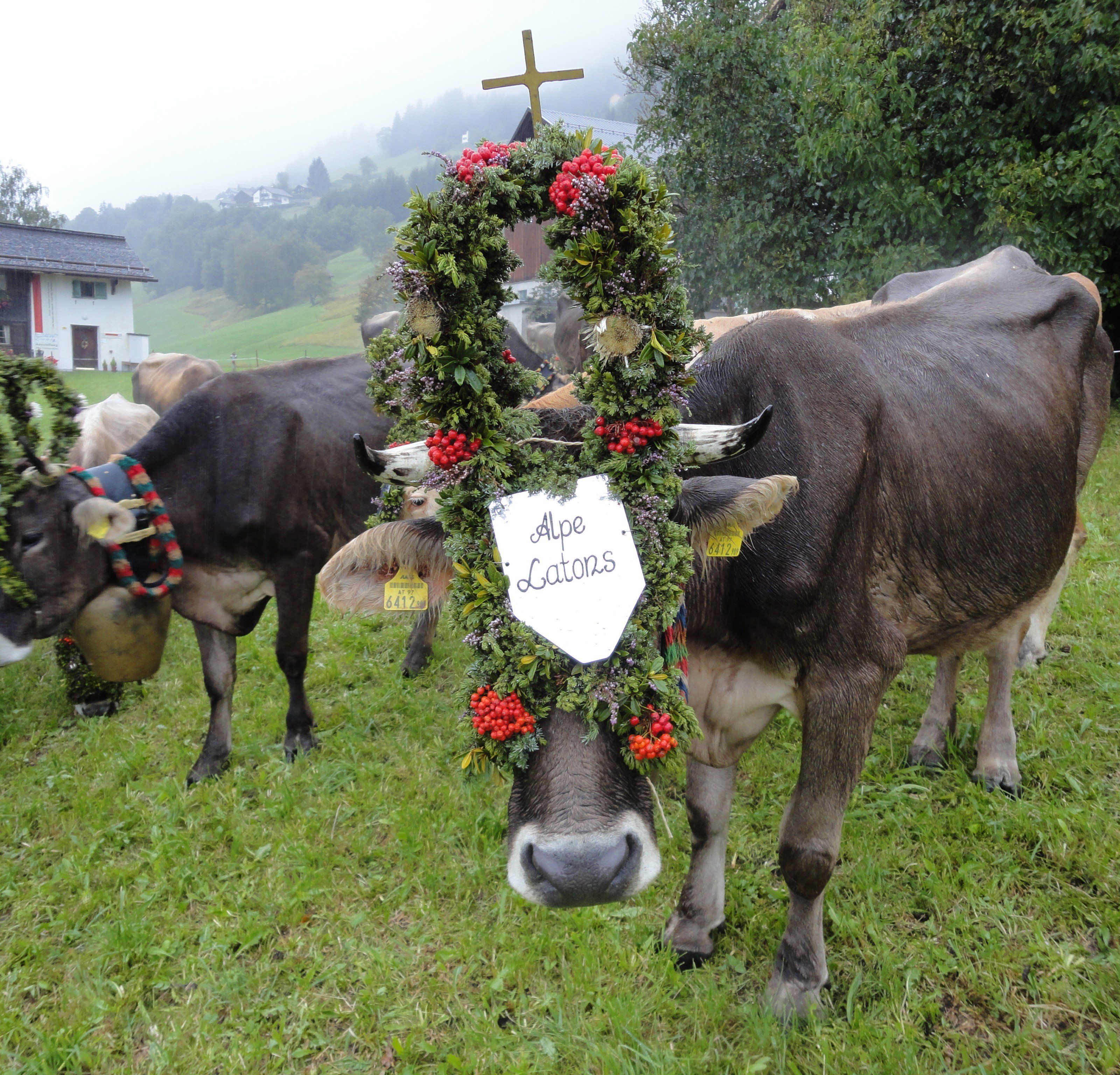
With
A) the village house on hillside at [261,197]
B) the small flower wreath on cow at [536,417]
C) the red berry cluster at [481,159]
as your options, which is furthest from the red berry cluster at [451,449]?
the village house on hillside at [261,197]

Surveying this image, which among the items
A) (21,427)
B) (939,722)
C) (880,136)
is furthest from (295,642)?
(880,136)

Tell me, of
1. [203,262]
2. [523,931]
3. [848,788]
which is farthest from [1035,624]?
[203,262]

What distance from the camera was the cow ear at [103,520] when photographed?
4.20m

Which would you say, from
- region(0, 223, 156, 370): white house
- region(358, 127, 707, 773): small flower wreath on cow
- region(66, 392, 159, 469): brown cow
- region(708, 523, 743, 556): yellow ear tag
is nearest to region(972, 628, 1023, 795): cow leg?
region(708, 523, 743, 556): yellow ear tag

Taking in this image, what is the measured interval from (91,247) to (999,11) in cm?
4256

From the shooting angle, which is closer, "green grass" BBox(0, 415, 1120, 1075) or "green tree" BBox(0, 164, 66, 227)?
"green grass" BBox(0, 415, 1120, 1075)

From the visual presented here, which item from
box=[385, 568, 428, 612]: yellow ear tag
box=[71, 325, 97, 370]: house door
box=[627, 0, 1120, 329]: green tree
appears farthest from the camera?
box=[71, 325, 97, 370]: house door

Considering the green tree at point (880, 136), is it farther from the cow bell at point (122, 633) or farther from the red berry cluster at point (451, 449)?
the red berry cluster at point (451, 449)

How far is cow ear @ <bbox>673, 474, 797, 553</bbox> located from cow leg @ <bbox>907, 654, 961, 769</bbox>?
270cm

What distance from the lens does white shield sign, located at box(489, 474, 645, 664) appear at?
6.78 ft

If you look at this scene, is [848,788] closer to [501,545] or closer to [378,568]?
[501,545]

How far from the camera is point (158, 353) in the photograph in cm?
1345

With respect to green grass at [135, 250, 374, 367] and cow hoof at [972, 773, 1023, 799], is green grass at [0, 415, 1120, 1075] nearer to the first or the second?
cow hoof at [972, 773, 1023, 799]

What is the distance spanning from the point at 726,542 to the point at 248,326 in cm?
6280
